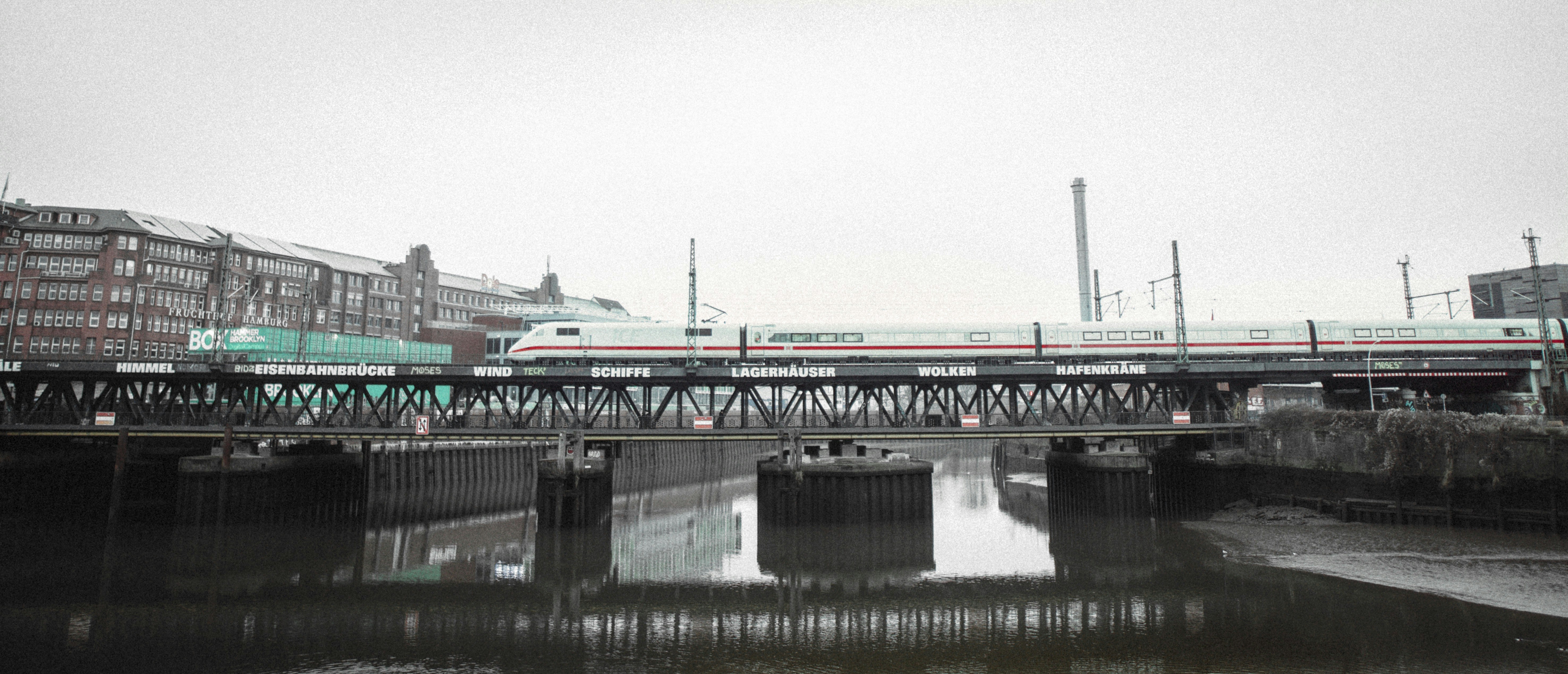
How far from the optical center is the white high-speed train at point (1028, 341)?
2042 inches

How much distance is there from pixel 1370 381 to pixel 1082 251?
59.9m

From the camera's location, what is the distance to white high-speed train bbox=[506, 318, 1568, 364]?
51875 mm

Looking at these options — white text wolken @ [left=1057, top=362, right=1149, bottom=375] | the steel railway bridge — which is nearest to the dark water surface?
the steel railway bridge

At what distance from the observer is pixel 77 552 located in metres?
37.5

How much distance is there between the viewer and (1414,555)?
1357 inches

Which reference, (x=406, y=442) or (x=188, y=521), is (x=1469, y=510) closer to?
(x=188, y=521)

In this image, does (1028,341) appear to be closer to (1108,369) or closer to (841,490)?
(1108,369)

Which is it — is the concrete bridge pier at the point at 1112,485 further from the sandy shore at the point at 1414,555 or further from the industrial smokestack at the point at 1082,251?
the industrial smokestack at the point at 1082,251

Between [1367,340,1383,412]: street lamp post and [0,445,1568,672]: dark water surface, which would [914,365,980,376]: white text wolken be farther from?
[1367,340,1383,412]: street lamp post

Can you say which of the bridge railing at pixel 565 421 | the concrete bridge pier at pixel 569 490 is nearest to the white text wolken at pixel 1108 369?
the bridge railing at pixel 565 421

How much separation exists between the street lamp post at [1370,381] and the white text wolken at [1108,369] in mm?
12935

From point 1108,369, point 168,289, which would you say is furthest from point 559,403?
point 168,289

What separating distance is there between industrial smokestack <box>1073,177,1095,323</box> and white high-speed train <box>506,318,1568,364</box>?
47291 millimetres

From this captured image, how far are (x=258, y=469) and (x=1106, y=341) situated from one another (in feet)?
173
